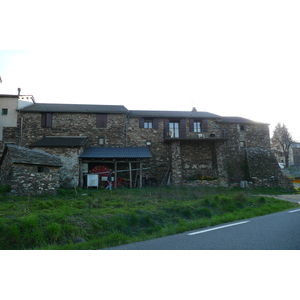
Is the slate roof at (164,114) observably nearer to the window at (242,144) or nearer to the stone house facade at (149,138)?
the stone house facade at (149,138)

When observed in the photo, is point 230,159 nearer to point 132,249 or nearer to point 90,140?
point 90,140

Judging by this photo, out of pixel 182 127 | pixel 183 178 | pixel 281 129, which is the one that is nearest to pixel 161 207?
pixel 183 178

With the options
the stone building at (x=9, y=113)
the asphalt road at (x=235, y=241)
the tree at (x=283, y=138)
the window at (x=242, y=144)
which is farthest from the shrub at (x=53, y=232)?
the tree at (x=283, y=138)

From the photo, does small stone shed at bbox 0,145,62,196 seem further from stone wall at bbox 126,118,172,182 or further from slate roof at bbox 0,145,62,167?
stone wall at bbox 126,118,172,182

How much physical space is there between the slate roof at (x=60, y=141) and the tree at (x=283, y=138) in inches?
1312

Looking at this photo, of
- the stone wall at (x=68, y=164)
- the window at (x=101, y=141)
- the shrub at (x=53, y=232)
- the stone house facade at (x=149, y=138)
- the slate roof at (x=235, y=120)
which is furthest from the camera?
the slate roof at (x=235, y=120)

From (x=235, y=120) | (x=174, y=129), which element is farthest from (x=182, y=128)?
(x=235, y=120)

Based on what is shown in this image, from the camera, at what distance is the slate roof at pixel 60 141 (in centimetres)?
1644

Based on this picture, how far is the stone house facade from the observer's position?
18.9m

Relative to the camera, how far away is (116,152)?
18.2 metres

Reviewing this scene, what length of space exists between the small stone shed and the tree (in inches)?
1456

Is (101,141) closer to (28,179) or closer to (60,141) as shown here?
(60,141)

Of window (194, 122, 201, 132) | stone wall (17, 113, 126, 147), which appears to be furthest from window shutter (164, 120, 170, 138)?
stone wall (17, 113, 126, 147)

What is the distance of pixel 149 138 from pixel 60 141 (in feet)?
25.2
